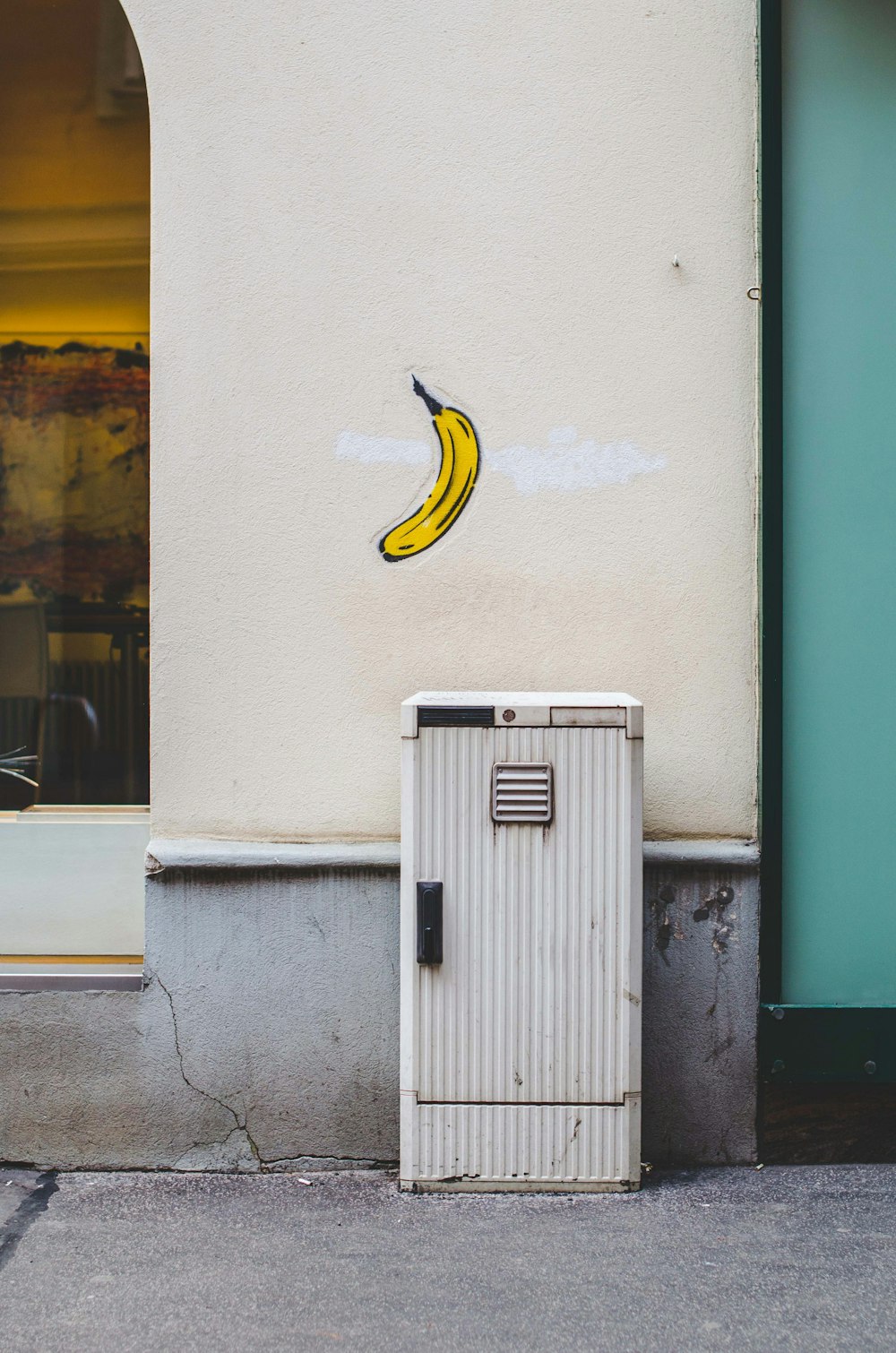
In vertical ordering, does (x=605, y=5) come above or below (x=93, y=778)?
above

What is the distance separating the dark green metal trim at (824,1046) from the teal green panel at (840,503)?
91 millimetres

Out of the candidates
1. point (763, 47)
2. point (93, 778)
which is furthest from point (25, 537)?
point (763, 47)

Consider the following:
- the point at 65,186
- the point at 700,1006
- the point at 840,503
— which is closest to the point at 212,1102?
the point at 700,1006

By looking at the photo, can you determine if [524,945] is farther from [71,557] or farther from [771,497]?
[71,557]

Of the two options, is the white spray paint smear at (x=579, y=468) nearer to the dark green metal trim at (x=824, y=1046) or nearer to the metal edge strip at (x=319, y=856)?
the metal edge strip at (x=319, y=856)

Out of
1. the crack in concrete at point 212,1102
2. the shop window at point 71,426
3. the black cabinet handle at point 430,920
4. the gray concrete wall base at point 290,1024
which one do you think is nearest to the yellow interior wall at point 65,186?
the shop window at point 71,426

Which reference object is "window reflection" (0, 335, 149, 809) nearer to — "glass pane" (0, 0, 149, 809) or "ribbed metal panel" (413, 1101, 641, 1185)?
"glass pane" (0, 0, 149, 809)

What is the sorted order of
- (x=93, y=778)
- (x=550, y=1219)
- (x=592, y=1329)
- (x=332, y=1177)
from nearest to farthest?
(x=592, y=1329), (x=550, y=1219), (x=332, y=1177), (x=93, y=778)

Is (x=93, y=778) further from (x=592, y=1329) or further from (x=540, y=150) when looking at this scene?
(x=540, y=150)

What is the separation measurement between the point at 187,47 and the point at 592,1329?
4.05m

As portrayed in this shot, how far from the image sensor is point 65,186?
13.2 ft

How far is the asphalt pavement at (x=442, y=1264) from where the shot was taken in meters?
2.64

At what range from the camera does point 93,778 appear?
396cm

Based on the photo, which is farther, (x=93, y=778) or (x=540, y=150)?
(x=93, y=778)
